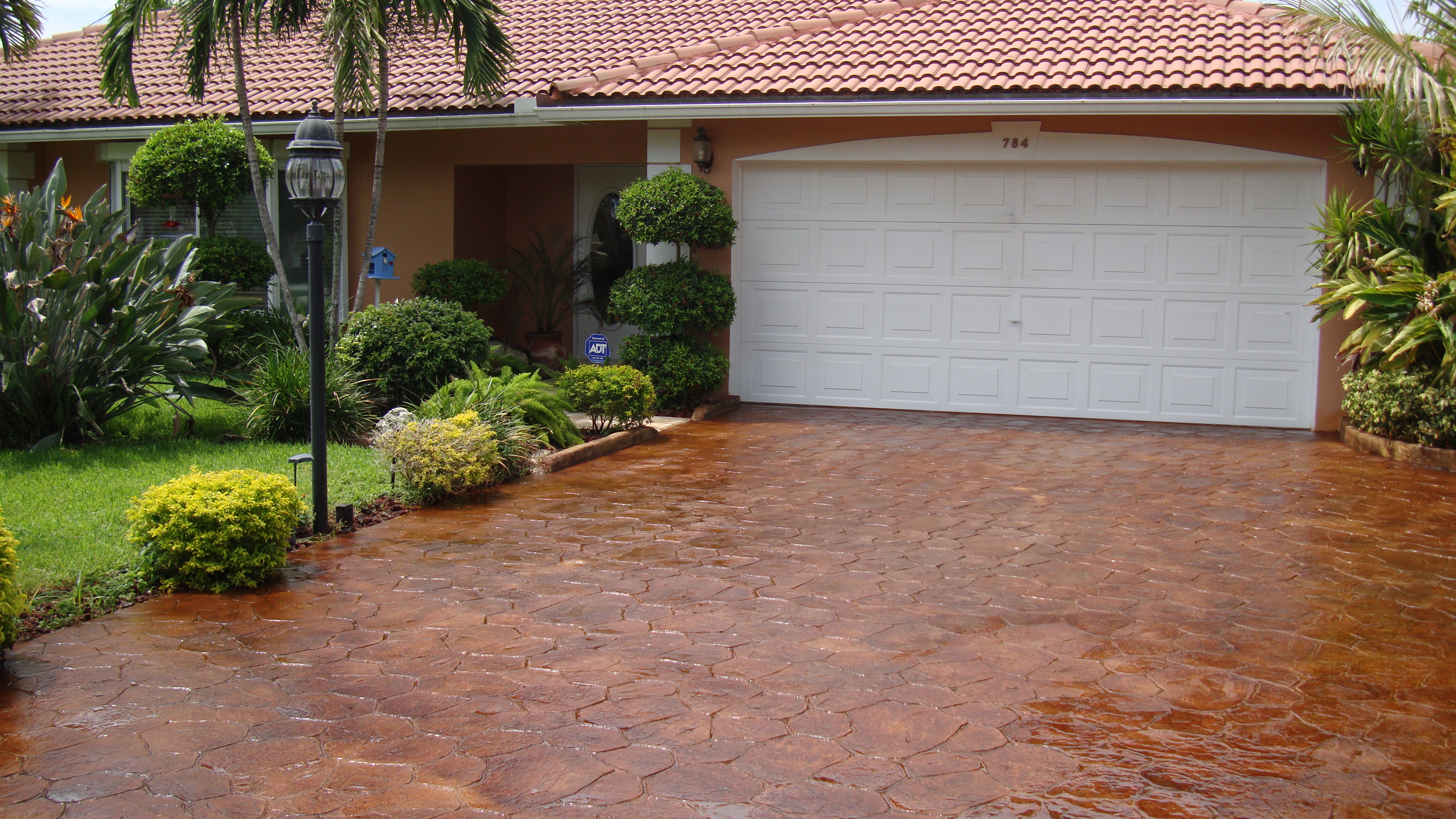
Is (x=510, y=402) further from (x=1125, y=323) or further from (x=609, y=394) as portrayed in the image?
(x=1125, y=323)

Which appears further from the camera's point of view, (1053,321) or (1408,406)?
(1053,321)

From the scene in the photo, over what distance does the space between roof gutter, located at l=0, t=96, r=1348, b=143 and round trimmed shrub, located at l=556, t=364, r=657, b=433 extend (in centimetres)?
297

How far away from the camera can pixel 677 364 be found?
39.1ft

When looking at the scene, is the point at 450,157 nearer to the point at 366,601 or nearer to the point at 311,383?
the point at 311,383

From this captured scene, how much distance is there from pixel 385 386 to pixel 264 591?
4.69 meters

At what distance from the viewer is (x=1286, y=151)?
37.3ft

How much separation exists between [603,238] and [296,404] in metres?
6.46

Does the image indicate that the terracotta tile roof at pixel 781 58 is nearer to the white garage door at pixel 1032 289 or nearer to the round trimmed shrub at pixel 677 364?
the white garage door at pixel 1032 289

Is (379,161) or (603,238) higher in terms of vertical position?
(379,161)

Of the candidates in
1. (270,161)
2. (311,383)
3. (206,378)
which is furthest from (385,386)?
(270,161)

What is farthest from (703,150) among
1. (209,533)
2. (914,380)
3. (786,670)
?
(786,670)

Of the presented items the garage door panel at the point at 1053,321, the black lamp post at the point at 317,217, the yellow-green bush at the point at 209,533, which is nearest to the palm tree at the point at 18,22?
the black lamp post at the point at 317,217

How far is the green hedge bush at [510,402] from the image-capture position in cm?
941

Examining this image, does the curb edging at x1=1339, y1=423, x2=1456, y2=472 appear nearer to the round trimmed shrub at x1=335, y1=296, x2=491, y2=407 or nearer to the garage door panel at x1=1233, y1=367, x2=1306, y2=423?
the garage door panel at x1=1233, y1=367, x2=1306, y2=423
